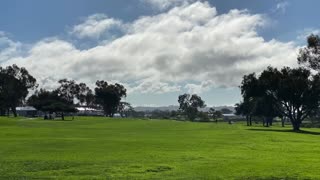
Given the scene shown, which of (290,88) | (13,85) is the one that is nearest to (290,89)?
(290,88)

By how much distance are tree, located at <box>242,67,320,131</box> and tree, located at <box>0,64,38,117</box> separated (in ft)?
323

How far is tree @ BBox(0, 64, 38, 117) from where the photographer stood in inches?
7052

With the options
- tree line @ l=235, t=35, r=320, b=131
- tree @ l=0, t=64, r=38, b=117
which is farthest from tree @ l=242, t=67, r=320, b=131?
tree @ l=0, t=64, r=38, b=117

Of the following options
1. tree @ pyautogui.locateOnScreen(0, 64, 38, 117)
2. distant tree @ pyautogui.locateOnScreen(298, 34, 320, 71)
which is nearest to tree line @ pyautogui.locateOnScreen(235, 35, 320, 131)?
distant tree @ pyautogui.locateOnScreen(298, 34, 320, 71)

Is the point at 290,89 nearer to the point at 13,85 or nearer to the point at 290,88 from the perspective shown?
the point at 290,88

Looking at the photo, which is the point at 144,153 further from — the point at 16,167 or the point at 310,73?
the point at 310,73

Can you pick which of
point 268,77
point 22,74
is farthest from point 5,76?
point 268,77

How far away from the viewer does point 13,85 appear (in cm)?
18288

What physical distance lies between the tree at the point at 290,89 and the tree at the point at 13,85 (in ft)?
323

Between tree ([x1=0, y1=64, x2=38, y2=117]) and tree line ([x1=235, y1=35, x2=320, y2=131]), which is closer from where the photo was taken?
tree line ([x1=235, y1=35, x2=320, y2=131])

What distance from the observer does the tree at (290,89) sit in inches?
3885

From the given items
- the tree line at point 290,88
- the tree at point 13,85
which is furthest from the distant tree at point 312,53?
the tree at point 13,85

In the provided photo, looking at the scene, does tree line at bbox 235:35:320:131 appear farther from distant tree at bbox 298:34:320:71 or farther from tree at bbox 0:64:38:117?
tree at bbox 0:64:38:117

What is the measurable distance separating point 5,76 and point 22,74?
22.8 feet
